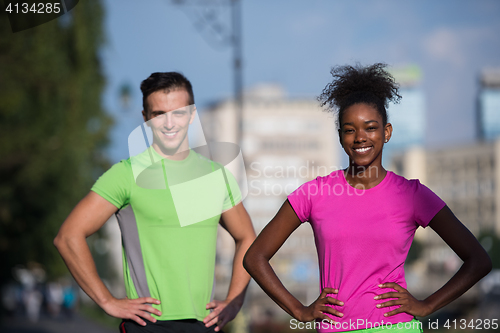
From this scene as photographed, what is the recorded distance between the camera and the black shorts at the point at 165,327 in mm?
3098

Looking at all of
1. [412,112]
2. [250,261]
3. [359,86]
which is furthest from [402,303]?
[412,112]

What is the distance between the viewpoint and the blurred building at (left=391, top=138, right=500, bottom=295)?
331ft

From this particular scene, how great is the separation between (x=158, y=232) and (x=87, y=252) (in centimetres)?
37

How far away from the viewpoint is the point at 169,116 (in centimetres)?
324

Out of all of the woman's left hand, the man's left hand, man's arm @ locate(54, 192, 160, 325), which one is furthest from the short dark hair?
the woman's left hand

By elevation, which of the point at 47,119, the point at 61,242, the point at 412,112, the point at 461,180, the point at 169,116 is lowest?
the point at 461,180

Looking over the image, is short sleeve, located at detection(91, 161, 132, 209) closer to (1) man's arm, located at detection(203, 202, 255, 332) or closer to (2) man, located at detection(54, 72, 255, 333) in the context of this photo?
(2) man, located at detection(54, 72, 255, 333)

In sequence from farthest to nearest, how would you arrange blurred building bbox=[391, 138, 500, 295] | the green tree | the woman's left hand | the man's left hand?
1. blurred building bbox=[391, 138, 500, 295]
2. the green tree
3. the man's left hand
4. the woman's left hand

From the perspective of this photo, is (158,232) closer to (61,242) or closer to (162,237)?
(162,237)

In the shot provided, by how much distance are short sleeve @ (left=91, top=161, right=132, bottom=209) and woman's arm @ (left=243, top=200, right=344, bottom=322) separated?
0.80 meters

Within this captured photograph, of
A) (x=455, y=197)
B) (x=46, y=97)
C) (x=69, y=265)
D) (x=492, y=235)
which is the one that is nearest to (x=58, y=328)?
(x=46, y=97)

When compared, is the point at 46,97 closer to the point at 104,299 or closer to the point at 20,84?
the point at 20,84

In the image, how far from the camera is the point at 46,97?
10289mm

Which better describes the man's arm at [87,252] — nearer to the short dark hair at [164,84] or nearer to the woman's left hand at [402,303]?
the short dark hair at [164,84]
